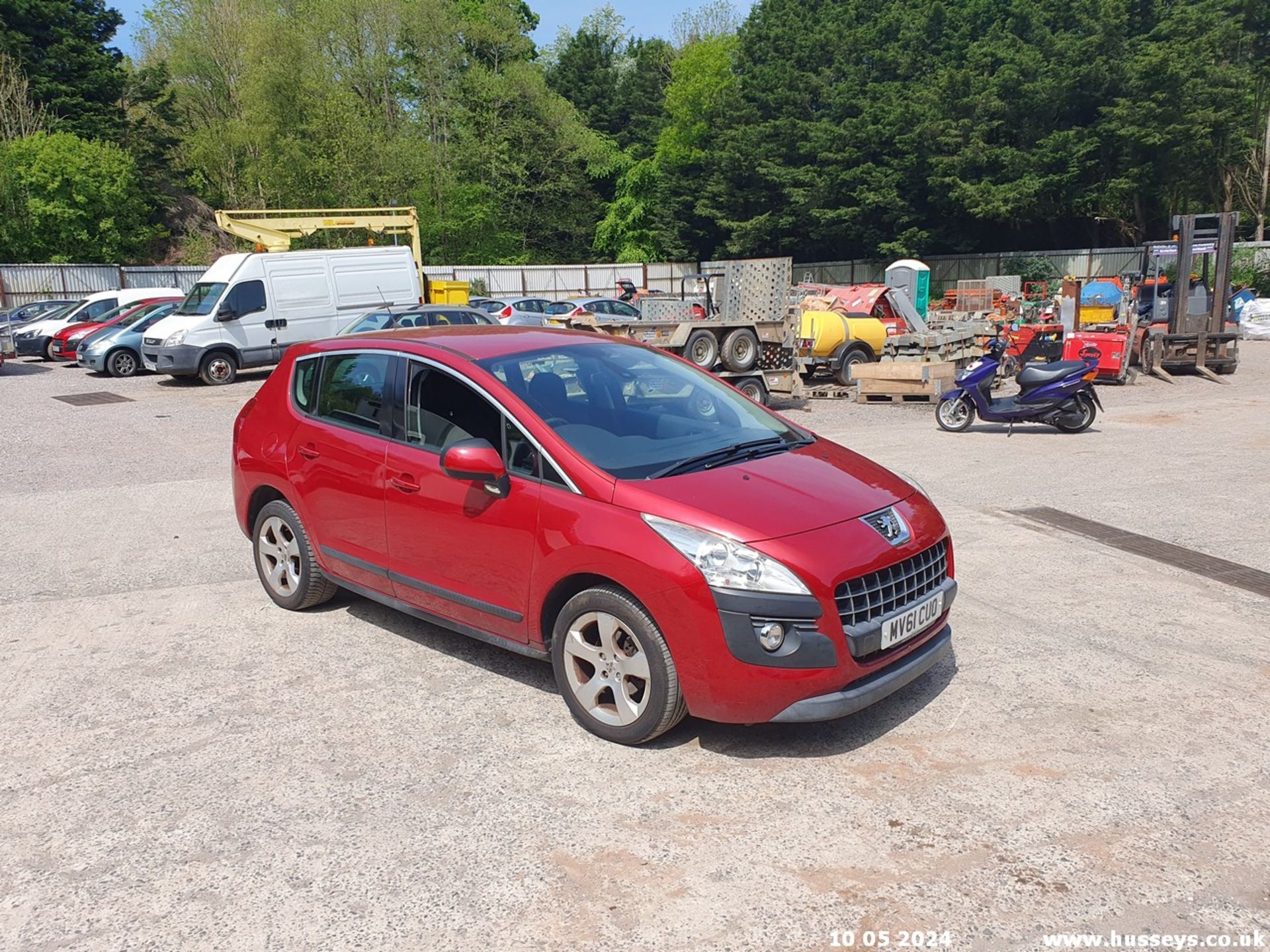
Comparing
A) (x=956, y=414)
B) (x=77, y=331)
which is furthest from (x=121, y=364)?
(x=956, y=414)

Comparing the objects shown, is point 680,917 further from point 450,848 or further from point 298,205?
point 298,205

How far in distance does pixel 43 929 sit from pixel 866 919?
2.55 meters

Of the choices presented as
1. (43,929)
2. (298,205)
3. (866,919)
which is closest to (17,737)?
(43,929)

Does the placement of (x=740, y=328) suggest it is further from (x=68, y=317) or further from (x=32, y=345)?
(x=68, y=317)

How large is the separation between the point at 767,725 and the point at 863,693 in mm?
630

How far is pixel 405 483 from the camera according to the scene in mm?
4828

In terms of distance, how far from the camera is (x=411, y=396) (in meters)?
4.96

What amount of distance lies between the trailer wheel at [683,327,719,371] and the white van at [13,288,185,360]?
16603 millimetres

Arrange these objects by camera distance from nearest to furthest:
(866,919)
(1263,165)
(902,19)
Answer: (866,919)
(1263,165)
(902,19)

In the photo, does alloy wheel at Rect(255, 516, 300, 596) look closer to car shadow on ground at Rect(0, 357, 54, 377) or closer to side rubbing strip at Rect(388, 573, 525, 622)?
side rubbing strip at Rect(388, 573, 525, 622)

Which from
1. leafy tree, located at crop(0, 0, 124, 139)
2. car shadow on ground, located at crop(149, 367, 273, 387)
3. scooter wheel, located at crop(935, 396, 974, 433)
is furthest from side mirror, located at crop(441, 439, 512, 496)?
leafy tree, located at crop(0, 0, 124, 139)

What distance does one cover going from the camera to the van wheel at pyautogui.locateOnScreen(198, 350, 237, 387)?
62.6ft

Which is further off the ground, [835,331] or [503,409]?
[503,409]

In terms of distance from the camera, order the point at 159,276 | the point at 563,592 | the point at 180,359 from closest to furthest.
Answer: the point at 563,592
the point at 180,359
the point at 159,276
